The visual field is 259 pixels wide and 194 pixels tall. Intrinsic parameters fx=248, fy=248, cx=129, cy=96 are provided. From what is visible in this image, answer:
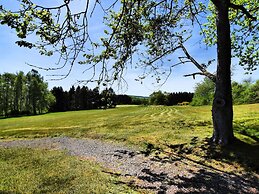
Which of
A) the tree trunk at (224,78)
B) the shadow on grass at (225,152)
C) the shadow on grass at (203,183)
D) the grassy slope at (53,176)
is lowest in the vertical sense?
the shadow on grass at (203,183)

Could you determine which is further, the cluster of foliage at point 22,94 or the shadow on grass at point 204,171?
the cluster of foliage at point 22,94

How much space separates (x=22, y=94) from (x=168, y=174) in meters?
66.2

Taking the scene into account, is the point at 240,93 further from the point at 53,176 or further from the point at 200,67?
the point at 53,176

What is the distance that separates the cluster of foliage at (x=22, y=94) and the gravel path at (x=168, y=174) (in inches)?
2241

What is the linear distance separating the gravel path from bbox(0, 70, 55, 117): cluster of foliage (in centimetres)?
5691

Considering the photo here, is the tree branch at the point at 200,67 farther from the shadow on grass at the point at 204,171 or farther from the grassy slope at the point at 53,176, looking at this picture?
the grassy slope at the point at 53,176

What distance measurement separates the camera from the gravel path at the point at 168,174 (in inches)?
246

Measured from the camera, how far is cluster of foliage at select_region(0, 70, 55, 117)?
62.9 metres

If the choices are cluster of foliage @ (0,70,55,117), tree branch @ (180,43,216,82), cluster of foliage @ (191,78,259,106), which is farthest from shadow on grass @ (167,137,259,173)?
cluster of foliage @ (0,70,55,117)

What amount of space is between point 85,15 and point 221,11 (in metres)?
6.30

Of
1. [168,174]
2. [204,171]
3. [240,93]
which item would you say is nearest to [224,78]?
[204,171]

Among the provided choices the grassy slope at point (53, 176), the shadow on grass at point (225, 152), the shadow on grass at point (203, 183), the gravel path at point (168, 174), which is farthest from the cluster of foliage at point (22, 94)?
the shadow on grass at point (203, 183)

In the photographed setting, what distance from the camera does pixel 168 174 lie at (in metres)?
7.44

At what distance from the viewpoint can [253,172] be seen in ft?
23.7
